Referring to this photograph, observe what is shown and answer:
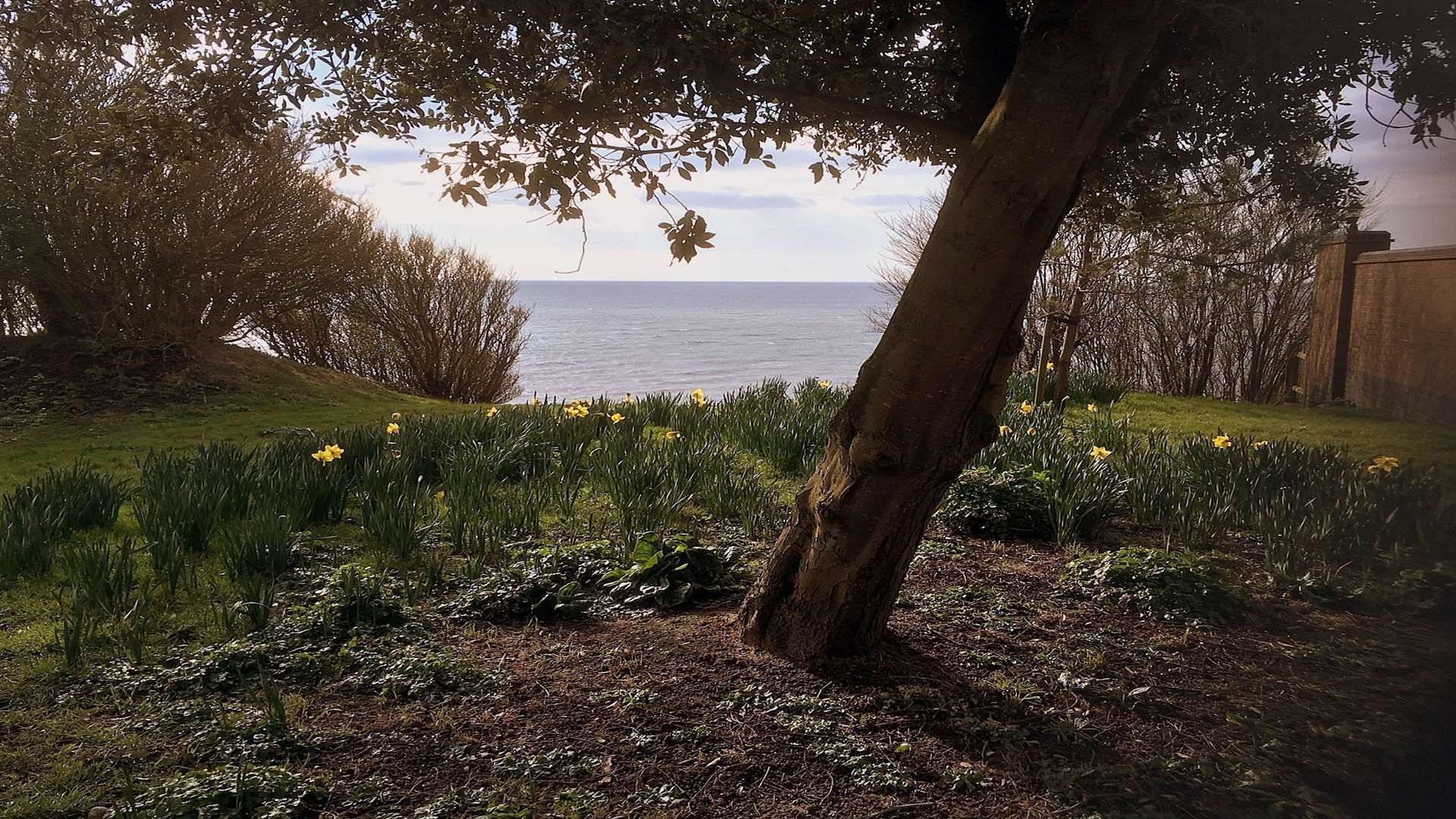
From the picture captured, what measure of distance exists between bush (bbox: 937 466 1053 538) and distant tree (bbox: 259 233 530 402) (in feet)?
29.1

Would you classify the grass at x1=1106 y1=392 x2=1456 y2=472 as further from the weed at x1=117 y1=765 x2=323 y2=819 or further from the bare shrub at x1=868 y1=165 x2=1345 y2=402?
the weed at x1=117 y1=765 x2=323 y2=819

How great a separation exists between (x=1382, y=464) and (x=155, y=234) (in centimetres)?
995

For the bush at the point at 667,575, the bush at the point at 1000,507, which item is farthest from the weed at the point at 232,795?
the bush at the point at 1000,507

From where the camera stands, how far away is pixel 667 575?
127 inches

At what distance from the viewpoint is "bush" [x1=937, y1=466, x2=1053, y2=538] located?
4.08 metres

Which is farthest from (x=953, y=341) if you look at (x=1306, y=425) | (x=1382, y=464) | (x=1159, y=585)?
(x=1306, y=425)

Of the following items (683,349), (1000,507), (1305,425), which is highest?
(683,349)

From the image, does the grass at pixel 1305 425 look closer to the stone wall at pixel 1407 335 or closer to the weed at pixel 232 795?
the stone wall at pixel 1407 335

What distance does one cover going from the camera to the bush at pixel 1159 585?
10.2ft

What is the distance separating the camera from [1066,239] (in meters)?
8.21

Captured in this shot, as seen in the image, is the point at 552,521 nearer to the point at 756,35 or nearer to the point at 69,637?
the point at 69,637

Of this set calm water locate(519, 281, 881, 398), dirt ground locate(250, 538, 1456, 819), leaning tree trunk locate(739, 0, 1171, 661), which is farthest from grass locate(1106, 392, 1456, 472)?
calm water locate(519, 281, 881, 398)

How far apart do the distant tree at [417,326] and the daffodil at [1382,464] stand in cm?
1022

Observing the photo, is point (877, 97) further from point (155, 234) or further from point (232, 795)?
point (155, 234)
